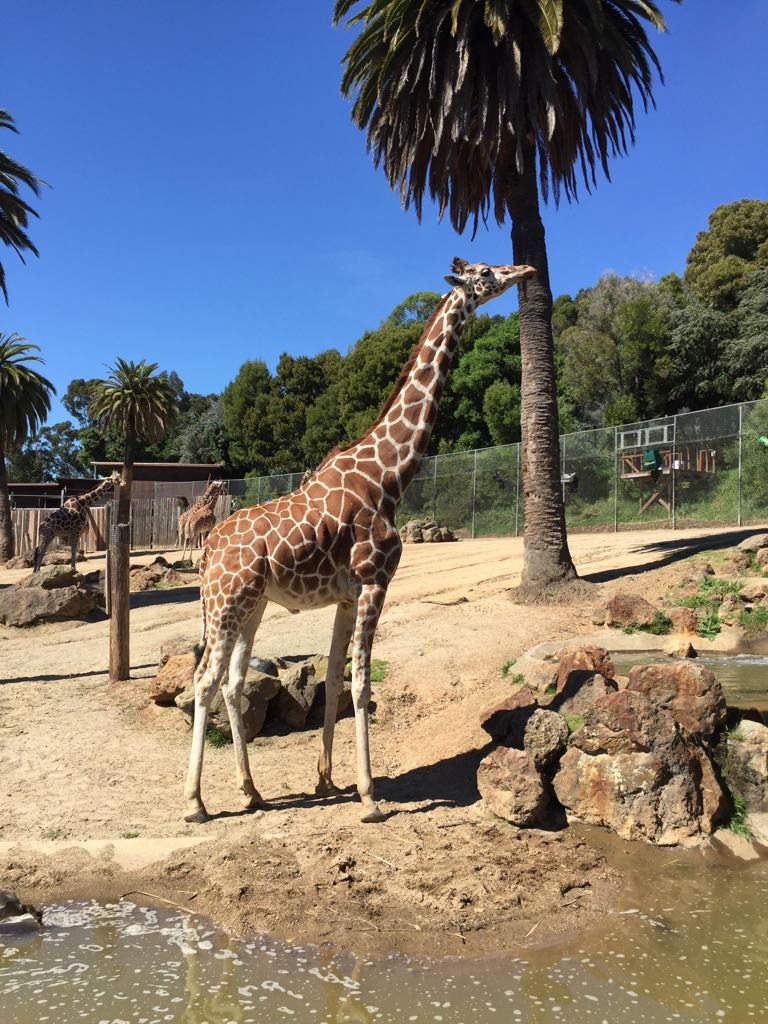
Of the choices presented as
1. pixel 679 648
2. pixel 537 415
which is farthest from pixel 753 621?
pixel 537 415

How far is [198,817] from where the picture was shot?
5875 millimetres

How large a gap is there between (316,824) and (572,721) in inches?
87.8

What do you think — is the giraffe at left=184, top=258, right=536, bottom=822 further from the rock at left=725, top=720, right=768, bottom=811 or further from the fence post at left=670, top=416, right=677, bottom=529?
the fence post at left=670, top=416, right=677, bottom=529

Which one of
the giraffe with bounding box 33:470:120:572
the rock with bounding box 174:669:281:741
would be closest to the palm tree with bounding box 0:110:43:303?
the giraffe with bounding box 33:470:120:572

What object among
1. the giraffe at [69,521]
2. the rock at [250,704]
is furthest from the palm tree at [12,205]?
the rock at [250,704]

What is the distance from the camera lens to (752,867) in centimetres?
513

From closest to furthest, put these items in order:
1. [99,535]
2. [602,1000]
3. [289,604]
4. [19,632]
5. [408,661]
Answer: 1. [602,1000]
2. [289,604]
3. [408,661]
4. [19,632]
5. [99,535]

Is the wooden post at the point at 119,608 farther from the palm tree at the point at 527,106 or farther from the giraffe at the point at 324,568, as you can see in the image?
the palm tree at the point at 527,106

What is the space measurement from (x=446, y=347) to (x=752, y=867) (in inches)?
182

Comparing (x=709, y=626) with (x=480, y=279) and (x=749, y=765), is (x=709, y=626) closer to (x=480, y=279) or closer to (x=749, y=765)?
(x=749, y=765)

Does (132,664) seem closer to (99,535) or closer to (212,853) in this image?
(212,853)

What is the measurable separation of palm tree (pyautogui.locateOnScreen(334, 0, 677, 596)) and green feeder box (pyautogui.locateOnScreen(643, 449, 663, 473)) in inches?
388

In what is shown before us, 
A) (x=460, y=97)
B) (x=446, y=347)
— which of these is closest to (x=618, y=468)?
(x=460, y=97)

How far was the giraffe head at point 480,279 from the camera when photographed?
22.7 feet
